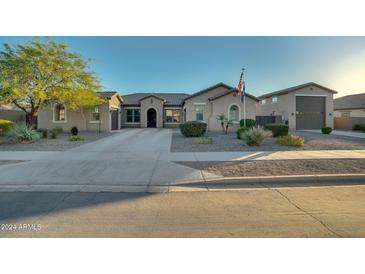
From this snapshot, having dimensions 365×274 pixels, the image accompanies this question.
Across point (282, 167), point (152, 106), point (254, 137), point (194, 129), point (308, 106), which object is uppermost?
point (152, 106)

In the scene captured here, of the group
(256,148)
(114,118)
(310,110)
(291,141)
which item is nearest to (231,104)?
(291,141)

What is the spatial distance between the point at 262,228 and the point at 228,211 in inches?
30.1

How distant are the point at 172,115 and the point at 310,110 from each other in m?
17.6

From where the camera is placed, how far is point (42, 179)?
5.96m

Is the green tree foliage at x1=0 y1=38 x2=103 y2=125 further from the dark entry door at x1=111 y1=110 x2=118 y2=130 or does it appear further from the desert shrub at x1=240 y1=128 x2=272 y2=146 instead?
the desert shrub at x1=240 y1=128 x2=272 y2=146

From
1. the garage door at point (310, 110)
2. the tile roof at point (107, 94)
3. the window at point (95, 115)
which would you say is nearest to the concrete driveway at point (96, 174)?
the window at point (95, 115)

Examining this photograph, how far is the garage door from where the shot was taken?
994 inches

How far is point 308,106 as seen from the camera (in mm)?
25359

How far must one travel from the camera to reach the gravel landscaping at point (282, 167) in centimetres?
641

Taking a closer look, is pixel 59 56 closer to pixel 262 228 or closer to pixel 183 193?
pixel 183 193

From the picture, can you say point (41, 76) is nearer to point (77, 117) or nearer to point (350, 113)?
point (77, 117)

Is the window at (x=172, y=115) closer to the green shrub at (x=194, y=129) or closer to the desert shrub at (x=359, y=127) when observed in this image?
the green shrub at (x=194, y=129)

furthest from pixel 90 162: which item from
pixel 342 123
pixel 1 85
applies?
pixel 342 123

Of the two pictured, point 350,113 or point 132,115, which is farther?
point 350,113
